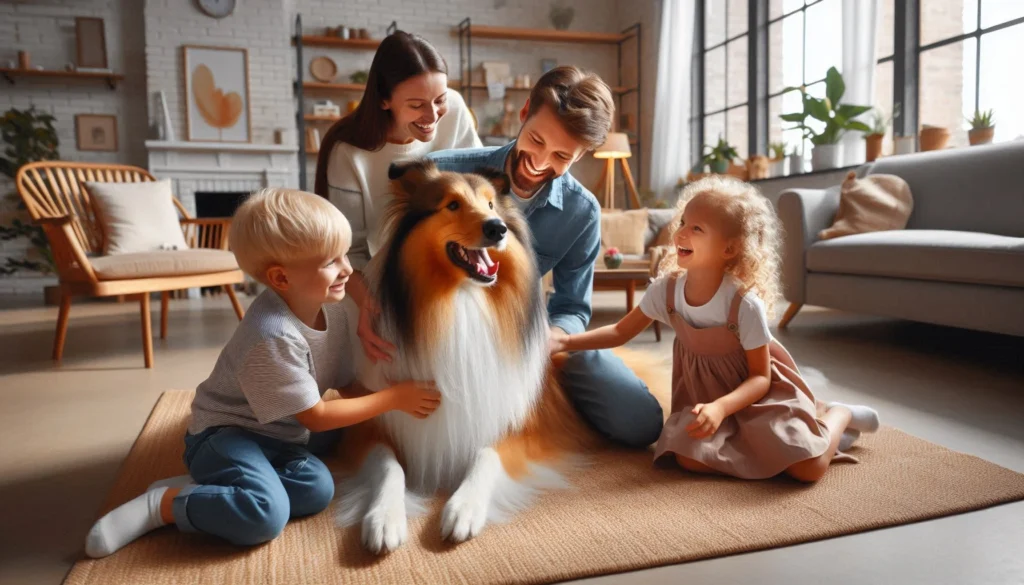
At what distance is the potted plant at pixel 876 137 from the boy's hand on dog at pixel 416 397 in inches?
165

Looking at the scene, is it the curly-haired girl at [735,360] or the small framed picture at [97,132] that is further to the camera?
the small framed picture at [97,132]

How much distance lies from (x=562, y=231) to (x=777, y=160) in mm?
4438

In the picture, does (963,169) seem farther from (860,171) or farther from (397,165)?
(397,165)

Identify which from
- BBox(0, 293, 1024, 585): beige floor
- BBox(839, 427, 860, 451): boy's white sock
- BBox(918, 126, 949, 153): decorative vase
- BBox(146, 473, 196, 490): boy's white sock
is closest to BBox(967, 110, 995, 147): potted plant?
BBox(918, 126, 949, 153): decorative vase

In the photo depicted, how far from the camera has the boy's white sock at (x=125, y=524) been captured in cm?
126

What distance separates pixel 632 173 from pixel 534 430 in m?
6.76

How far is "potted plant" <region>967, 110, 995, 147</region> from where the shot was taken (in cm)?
396

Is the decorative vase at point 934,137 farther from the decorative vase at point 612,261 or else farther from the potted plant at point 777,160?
the decorative vase at point 612,261

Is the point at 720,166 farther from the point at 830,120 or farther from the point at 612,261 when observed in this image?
the point at 612,261

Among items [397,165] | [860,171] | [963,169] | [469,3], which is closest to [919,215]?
[963,169]

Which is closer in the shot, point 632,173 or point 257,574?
point 257,574

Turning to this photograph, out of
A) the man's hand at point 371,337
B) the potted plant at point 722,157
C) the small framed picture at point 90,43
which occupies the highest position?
the small framed picture at point 90,43

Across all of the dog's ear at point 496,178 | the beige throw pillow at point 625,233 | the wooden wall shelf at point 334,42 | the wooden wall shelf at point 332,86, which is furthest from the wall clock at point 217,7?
the dog's ear at point 496,178

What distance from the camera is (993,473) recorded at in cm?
158
